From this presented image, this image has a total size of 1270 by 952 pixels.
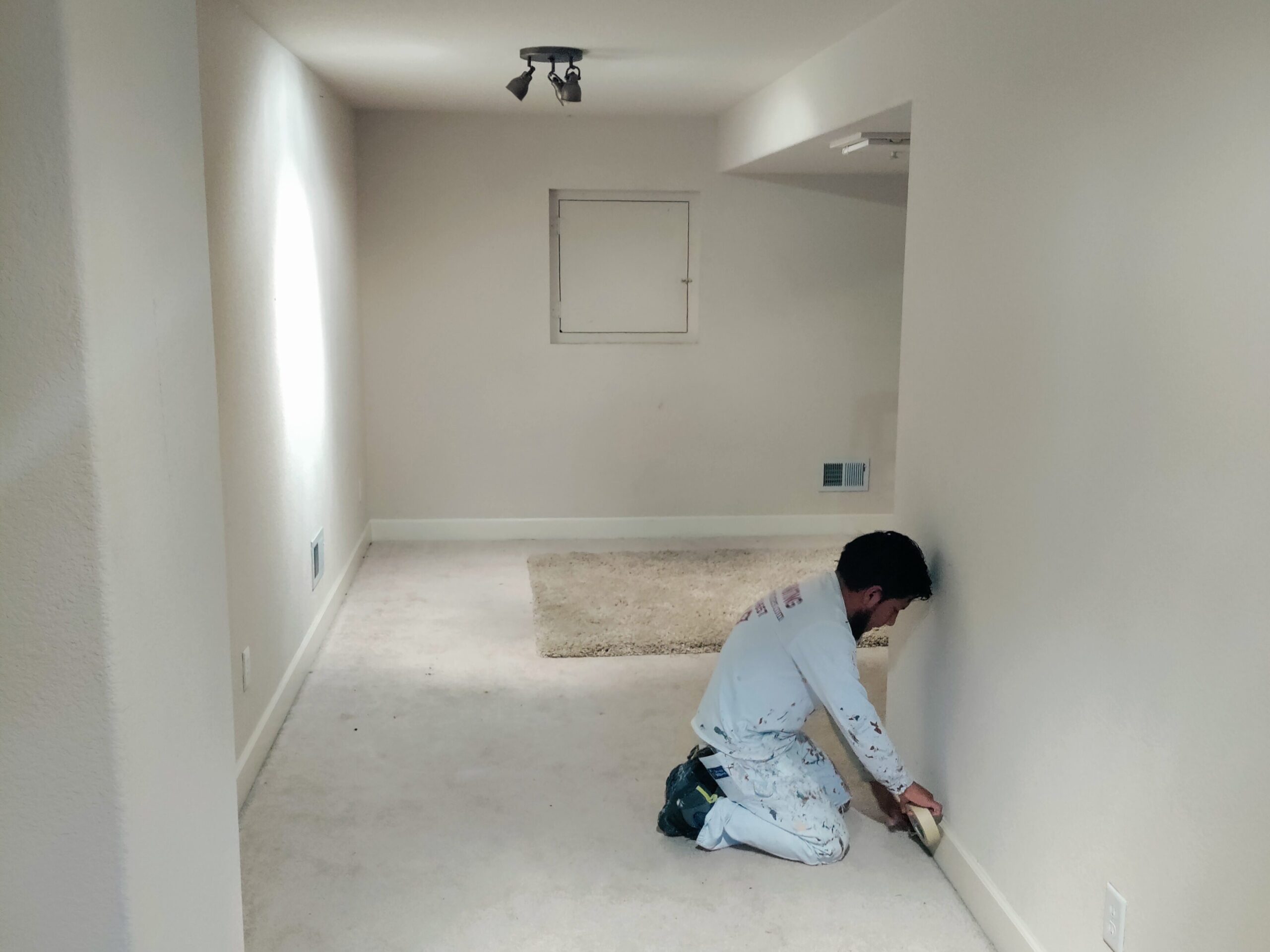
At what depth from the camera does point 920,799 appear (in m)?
2.69

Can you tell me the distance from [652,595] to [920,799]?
242 centimetres

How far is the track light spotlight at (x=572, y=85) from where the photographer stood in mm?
4062

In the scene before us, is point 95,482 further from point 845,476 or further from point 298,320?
point 845,476

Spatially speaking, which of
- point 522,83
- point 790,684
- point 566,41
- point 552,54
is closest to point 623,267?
point 522,83

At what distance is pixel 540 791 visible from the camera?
3.16 metres

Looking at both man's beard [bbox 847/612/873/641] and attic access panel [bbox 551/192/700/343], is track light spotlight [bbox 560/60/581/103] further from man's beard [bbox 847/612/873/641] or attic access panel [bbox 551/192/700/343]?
man's beard [bbox 847/612/873/641]

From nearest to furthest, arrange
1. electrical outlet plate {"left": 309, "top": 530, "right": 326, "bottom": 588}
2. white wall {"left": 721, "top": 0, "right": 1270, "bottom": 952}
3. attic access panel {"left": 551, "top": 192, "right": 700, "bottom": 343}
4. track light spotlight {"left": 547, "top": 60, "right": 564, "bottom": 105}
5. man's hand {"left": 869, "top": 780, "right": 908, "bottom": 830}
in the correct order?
white wall {"left": 721, "top": 0, "right": 1270, "bottom": 952} → man's hand {"left": 869, "top": 780, "right": 908, "bottom": 830} → track light spotlight {"left": 547, "top": 60, "right": 564, "bottom": 105} → electrical outlet plate {"left": 309, "top": 530, "right": 326, "bottom": 588} → attic access panel {"left": 551, "top": 192, "right": 700, "bottom": 343}

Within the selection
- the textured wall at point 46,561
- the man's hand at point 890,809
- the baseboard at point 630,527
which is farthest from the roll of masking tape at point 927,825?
the baseboard at point 630,527

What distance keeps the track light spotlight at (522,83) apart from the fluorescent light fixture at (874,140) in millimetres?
1165

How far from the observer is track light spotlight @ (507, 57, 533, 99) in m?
4.08

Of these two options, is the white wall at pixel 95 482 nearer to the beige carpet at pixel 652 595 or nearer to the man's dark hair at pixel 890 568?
the man's dark hair at pixel 890 568

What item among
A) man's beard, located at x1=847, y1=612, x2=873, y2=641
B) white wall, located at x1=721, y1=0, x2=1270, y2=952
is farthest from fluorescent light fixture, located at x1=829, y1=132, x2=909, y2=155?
man's beard, located at x1=847, y1=612, x2=873, y2=641

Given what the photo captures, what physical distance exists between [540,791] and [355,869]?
61 cm

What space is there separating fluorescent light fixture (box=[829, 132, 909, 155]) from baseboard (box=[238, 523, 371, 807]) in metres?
2.66
